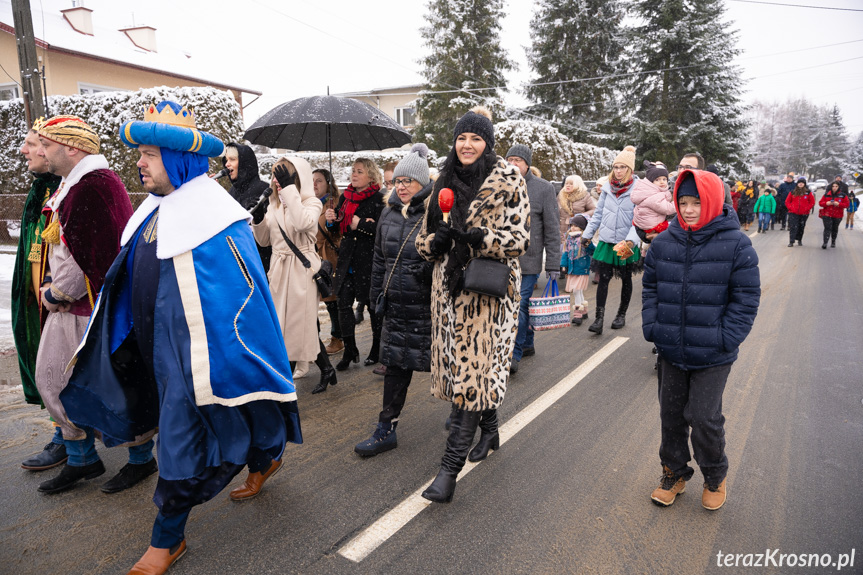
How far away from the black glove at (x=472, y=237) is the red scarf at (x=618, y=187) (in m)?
4.46

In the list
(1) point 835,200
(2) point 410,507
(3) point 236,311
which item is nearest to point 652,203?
(2) point 410,507

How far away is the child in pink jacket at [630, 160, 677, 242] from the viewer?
615 centimetres

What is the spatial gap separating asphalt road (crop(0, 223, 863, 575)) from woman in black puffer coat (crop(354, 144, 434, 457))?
1.00 ft

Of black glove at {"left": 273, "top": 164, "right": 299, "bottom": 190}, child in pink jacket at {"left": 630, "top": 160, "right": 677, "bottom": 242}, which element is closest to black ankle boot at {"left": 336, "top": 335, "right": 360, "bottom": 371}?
black glove at {"left": 273, "top": 164, "right": 299, "bottom": 190}

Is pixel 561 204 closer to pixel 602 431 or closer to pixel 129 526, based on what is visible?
pixel 602 431

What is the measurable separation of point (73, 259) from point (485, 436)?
9.36 ft

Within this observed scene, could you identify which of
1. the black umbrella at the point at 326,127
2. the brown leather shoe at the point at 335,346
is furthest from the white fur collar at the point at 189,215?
the brown leather shoe at the point at 335,346

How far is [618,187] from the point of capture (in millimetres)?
6988

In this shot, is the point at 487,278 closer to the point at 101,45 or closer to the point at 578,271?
the point at 578,271

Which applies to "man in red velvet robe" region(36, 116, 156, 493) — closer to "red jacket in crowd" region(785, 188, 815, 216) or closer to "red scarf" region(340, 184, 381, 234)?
"red scarf" region(340, 184, 381, 234)

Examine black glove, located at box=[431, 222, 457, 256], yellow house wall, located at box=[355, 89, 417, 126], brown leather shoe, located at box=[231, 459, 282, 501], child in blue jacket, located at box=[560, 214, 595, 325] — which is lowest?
brown leather shoe, located at box=[231, 459, 282, 501]

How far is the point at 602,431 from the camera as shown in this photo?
Answer: 428 centimetres

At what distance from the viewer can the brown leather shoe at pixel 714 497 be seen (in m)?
3.20

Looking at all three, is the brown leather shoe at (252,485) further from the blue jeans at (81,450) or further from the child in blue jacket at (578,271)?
the child in blue jacket at (578,271)
